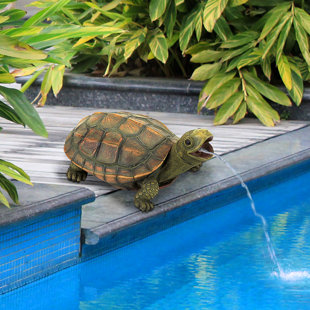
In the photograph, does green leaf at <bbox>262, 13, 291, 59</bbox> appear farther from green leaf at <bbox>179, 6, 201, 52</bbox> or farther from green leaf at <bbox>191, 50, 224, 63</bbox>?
green leaf at <bbox>179, 6, 201, 52</bbox>

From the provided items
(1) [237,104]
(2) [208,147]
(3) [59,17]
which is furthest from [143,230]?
(3) [59,17]

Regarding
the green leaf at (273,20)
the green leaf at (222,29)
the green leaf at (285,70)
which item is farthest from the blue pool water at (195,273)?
the green leaf at (222,29)

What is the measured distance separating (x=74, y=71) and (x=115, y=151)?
12.1 ft

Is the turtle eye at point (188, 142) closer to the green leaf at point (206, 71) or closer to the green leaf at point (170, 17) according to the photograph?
the green leaf at point (206, 71)

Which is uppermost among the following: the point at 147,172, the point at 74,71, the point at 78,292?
the point at 147,172

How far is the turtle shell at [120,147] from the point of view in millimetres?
3217

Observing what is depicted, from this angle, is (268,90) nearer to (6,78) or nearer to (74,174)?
(74,174)

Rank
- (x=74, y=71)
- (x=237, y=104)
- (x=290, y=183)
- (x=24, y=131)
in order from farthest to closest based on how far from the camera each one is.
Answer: (x=74, y=71), (x=237, y=104), (x=24, y=131), (x=290, y=183)

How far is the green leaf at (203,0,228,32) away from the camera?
529 centimetres

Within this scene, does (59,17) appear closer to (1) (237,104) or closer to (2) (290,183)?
(1) (237,104)

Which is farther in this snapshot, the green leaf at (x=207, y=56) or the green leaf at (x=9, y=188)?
the green leaf at (x=207, y=56)

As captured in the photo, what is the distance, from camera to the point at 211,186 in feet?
11.9

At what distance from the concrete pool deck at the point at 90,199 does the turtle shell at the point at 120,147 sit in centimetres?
13

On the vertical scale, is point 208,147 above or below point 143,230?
above
